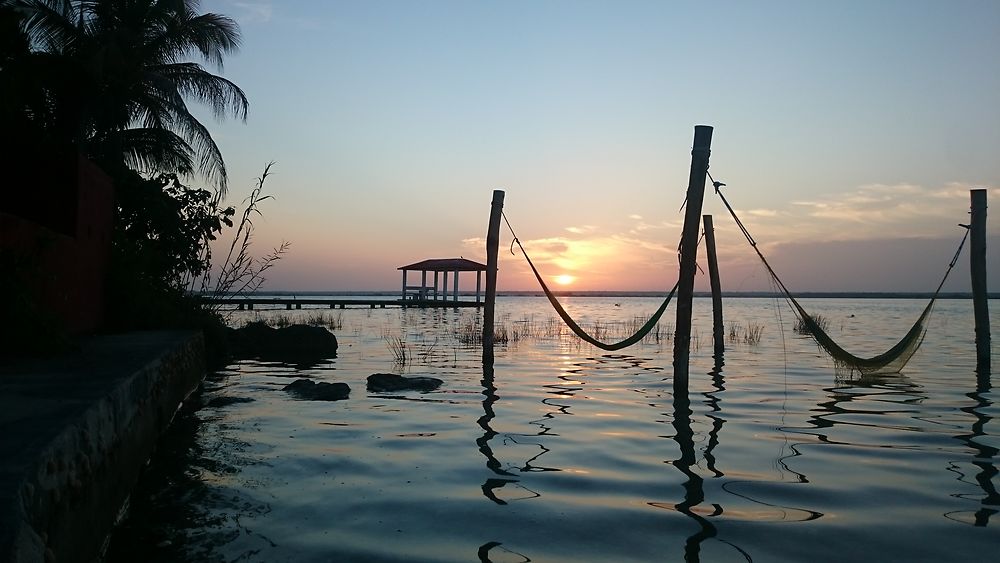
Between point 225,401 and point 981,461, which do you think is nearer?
point 981,461

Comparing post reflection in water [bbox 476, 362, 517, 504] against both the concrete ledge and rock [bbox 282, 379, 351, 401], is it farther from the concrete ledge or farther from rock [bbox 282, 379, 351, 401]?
the concrete ledge

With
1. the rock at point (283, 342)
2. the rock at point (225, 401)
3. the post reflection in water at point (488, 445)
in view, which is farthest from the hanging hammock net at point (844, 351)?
the rock at point (283, 342)

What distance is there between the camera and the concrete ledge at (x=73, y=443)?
2.19 metres

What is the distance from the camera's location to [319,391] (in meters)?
7.69

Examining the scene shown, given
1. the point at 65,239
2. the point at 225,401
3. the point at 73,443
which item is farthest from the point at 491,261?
the point at 73,443

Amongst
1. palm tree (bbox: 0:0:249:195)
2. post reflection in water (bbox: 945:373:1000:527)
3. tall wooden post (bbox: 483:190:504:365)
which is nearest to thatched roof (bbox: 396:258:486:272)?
palm tree (bbox: 0:0:249:195)

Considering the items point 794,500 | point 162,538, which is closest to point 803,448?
point 794,500

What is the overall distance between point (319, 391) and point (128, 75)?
34.2 feet

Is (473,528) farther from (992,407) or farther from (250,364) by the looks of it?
(250,364)

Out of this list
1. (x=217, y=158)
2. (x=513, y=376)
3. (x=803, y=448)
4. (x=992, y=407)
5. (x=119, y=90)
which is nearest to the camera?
(x=803, y=448)

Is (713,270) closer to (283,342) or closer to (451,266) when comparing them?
(283,342)

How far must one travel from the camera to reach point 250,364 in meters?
11.3

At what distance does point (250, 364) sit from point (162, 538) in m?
8.30

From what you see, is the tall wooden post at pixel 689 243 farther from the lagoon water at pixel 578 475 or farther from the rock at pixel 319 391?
the rock at pixel 319 391
